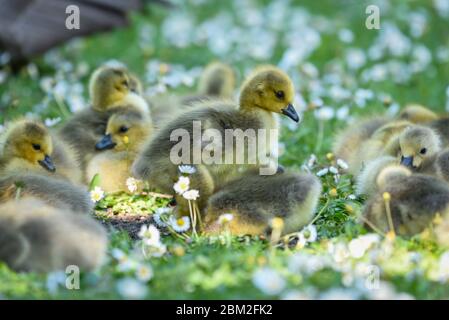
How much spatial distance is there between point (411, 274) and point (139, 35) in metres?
6.27

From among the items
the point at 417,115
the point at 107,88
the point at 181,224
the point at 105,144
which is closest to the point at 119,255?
the point at 181,224

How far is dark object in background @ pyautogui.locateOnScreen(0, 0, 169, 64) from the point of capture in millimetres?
7184

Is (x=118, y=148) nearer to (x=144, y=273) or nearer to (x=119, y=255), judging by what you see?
(x=119, y=255)

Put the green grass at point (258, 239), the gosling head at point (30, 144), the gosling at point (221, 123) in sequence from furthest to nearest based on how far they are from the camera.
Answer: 1. the gosling head at point (30, 144)
2. the gosling at point (221, 123)
3. the green grass at point (258, 239)

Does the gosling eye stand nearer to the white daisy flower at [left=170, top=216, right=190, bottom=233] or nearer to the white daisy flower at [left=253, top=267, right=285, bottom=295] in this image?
the white daisy flower at [left=170, top=216, right=190, bottom=233]

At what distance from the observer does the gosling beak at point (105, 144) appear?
4992 millimetres

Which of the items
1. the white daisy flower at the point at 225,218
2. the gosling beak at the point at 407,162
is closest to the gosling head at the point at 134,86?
the white daisy flower at the point at 225,218

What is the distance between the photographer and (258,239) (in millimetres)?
3977

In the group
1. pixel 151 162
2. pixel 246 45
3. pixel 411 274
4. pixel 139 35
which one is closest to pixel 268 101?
pixel 151 162

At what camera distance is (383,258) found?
3.55 metres

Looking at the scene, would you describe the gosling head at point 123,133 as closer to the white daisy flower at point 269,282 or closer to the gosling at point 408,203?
the gosling at point 408,203

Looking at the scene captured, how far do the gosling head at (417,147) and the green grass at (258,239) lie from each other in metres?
0.35
